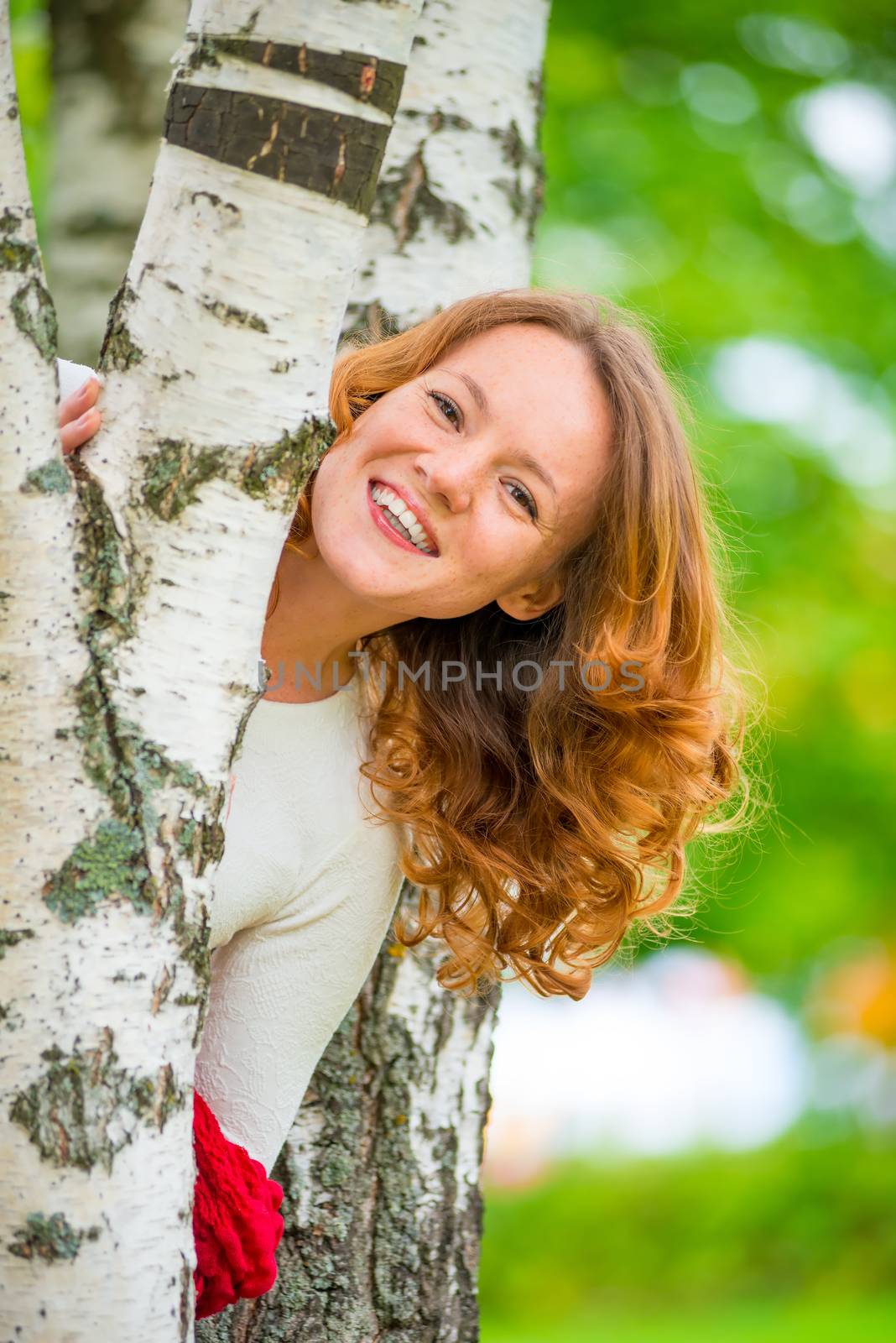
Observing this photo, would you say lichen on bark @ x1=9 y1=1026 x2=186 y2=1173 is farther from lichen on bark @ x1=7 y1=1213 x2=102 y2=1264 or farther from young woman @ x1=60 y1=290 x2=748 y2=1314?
young woman @ x1=60 y1=290 x2=748 y2=1314

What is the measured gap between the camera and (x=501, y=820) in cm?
198

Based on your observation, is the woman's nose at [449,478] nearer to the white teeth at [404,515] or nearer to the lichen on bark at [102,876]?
the white teeth at [404,515]

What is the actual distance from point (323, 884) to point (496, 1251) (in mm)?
4387

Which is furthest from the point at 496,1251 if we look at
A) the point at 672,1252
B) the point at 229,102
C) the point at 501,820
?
the point at 229,102

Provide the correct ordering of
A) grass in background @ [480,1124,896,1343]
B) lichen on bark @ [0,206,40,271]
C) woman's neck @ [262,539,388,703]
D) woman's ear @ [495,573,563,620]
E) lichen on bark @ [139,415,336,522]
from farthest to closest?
grass in background @ [480,1124,896,1343]
woman's ear @ [495,573,563,620]
woman's neck @ [262,539,388,703]
lichen on bark @ [139,415,336,522]
lichen on bark @ [0,206,40,271]

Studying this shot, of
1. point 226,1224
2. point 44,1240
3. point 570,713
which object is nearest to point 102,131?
point 570,713

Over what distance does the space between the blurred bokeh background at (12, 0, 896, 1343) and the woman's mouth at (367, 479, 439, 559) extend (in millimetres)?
1810

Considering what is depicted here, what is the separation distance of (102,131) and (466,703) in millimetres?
1830

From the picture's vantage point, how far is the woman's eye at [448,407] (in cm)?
174

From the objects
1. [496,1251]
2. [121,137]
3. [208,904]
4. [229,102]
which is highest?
[121,137]

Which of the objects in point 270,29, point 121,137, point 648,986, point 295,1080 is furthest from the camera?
point 648,986

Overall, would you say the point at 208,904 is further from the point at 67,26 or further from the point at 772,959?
the point at 772,959

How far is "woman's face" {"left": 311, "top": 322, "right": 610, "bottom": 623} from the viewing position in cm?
169

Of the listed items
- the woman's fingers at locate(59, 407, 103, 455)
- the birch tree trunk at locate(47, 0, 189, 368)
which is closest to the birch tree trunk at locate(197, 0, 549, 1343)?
the woman's fingers at locate(59, 407, 103, 455)
